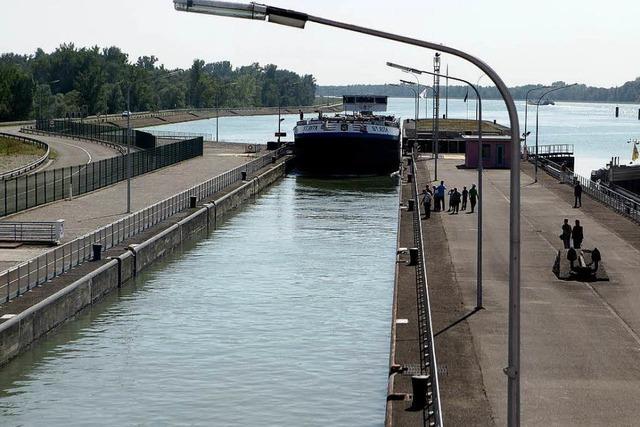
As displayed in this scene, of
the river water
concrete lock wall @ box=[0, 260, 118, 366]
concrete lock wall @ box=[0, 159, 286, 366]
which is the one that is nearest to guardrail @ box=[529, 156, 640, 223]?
the river water

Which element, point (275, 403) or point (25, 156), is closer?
point (275, 403)

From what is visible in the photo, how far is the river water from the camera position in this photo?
26500mm

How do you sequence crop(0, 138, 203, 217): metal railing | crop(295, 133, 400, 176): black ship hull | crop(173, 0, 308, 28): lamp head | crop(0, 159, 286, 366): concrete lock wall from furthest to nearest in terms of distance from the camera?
crop(295, 133, 400, 176): black ship hull < crop(0, 138, 203, 217): metal railing < crop(0, 159, 286, 366): concrete lock wall < crop(173, 0, 308, 28): lamp head

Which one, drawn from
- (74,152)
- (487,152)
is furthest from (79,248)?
(74,152)

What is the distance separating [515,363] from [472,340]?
11.9 meters

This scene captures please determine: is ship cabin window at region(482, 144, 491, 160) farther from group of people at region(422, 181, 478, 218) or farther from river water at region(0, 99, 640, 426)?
river water at region(0, 99, 640, 426)

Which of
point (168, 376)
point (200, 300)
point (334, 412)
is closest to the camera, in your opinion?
point (334, 412)

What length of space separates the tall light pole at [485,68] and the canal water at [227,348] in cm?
1020

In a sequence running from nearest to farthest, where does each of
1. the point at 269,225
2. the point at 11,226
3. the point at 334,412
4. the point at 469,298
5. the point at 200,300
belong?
the point at 334,412
the point at 469,298
the point at 200,300
the point at 11,226
the point at 269,225

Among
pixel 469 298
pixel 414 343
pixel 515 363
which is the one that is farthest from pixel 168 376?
pixel 515 363

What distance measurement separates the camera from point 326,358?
31125 millimetres

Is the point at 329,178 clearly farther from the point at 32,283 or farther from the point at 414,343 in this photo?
the point at 414,343

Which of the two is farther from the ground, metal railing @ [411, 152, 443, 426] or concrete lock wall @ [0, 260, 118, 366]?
metal railing @ [411, 152, 443, 426]

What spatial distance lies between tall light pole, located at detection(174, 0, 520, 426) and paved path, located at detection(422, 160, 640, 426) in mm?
5584
